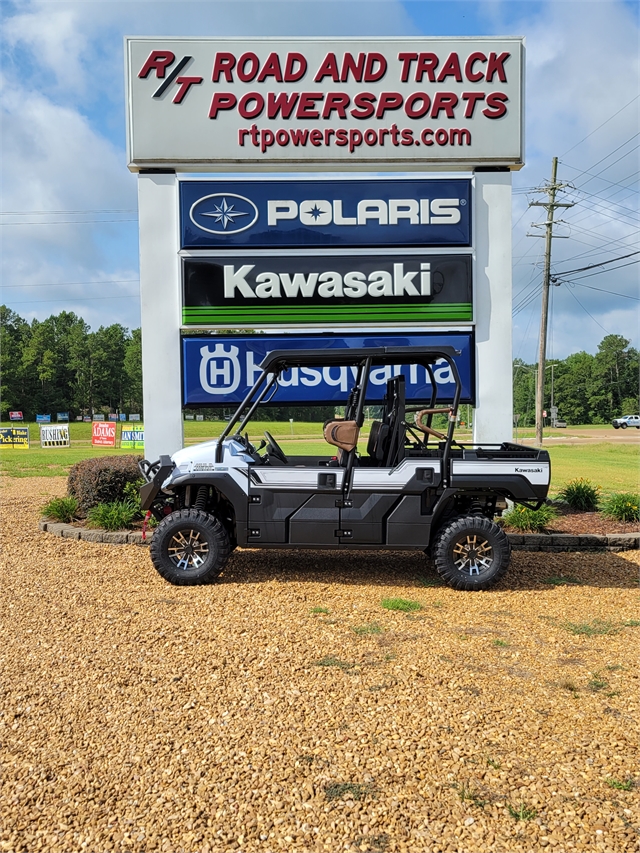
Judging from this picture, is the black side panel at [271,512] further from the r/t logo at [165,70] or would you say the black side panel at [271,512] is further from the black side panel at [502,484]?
the r/t logo at [165,70]

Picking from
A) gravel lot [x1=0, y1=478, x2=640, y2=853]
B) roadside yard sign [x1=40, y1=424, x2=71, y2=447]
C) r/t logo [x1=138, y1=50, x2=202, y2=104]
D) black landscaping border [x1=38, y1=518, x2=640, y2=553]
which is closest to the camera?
gravel lot [x1=0, y1=478, x2=640, y2=853]

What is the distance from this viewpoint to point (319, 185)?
9250 millimetres

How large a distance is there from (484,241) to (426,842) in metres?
8.18

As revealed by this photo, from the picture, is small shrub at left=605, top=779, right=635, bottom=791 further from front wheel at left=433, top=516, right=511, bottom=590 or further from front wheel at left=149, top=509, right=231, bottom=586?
front wheel at left=149, top=509, right=231, bottom=586

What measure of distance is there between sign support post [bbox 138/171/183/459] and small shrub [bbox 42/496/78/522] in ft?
4.19

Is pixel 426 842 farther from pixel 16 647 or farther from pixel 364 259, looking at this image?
pixel 364 259

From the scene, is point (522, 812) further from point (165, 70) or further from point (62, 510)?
point (165, 70)

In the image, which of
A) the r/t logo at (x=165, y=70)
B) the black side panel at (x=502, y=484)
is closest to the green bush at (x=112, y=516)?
the black side panel at (x=502, y=484)

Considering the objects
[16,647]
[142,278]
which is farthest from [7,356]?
[16,647]

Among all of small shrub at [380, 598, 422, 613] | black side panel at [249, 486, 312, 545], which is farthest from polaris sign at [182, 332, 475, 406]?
small shrub at [380, 598, 422, 613]

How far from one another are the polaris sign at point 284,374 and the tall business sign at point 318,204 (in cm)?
3

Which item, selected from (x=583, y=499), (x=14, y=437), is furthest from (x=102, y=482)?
(x=14, y=437)

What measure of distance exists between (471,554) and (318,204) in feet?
17.9

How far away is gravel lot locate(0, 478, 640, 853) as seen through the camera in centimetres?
260
